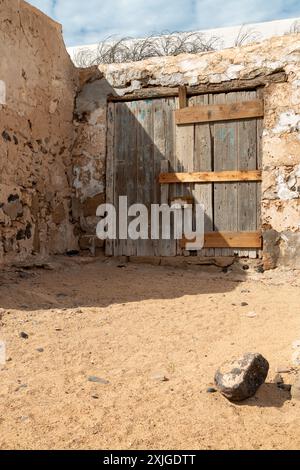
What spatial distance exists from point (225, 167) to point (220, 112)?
2.18 ft

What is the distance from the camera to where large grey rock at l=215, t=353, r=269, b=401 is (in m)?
2.29

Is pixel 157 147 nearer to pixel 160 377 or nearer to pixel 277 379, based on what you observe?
pixel 160 377

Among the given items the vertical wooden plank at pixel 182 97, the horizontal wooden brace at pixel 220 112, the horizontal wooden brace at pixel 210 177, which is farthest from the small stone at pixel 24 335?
the vertical wooden plank at pixel 182 97

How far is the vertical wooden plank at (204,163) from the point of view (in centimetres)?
560

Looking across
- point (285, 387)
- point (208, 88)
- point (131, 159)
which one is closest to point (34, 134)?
point (131, 159)

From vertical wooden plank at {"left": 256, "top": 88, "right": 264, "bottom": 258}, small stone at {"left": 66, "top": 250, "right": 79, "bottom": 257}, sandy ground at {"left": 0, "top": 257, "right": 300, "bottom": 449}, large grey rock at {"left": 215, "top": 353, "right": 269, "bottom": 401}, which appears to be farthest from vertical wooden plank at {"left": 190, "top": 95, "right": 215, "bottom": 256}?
large grey rock at {"left": 215, "top": 353, "right": 269, "bottom": 401}

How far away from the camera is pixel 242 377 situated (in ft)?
7.62

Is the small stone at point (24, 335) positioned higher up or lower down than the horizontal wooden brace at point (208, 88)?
lower down

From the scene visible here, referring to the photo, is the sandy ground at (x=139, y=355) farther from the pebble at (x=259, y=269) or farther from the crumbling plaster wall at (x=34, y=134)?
the crumbling plaster wall at (x=34, y=134)

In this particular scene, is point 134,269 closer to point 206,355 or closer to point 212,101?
point 212,101

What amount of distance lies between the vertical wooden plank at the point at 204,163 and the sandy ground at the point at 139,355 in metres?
0.71

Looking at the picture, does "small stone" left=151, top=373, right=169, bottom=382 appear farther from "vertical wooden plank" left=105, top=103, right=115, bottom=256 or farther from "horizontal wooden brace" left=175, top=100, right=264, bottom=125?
"horizontal wooden brace" left=175, top=100, right=264, bottom=125
